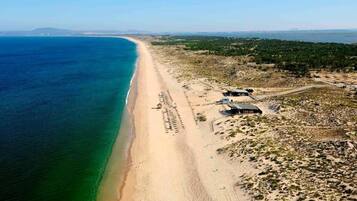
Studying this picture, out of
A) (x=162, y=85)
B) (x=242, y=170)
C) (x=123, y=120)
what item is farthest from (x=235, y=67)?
(x=242, y=170)

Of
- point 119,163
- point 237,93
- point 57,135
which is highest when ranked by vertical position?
point 237,93

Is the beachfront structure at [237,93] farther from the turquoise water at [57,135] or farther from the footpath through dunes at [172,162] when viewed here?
the turquoise water at [57,135]

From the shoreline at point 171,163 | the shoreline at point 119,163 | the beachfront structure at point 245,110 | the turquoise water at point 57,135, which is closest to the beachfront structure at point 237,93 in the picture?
the shoreline at point 171,163

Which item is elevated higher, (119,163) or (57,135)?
(57,135)

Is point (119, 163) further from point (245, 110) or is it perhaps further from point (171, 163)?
point (245, 110)

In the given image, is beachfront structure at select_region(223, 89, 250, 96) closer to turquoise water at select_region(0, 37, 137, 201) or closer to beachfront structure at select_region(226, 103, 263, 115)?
beachfront structure at select_region(226, 103, 263, 115)

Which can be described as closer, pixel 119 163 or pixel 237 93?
pixel 119 163

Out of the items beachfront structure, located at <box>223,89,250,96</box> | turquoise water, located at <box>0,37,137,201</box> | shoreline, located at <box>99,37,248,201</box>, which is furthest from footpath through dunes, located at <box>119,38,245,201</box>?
beachfront structure, located at <box>223,89,250,96</box>

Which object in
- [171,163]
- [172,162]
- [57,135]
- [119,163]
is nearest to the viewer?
[171,163]

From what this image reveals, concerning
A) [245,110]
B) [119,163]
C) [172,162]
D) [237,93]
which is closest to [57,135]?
[119,163]
